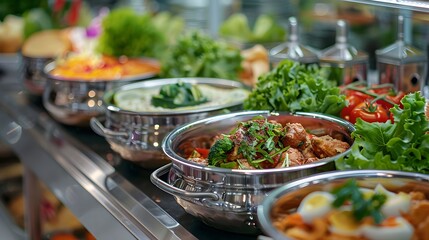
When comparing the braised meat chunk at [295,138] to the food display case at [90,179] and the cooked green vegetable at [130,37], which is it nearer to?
the food display case at [90,179]

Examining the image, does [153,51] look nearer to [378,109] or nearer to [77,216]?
[77,216]

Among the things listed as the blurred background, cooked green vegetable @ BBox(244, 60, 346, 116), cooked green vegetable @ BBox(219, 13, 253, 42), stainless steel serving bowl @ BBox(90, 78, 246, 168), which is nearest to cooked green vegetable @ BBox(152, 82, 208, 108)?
stainless steel serving bowl @ BBox(90, 78, 246, 168)

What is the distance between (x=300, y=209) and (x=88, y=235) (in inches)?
45.2

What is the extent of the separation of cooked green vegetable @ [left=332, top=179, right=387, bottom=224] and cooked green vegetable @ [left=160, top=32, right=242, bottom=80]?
5.13ft

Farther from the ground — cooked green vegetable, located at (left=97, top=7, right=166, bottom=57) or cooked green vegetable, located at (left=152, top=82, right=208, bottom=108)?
cooked green vegetable, located at (left=97, top=7, right=166, bottom=57)

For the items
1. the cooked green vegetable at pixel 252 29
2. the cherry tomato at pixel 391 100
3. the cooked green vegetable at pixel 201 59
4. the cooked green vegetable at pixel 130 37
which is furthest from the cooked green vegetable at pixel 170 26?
the cherry tomato at pixel 391 100

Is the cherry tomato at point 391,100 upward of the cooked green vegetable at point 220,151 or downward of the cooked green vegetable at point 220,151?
upward

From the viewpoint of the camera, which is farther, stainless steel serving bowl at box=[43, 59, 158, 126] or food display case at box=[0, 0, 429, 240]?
stainless steel serving bowl at box=[43, 59, 158, 126]

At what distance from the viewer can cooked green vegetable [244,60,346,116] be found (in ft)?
6.25

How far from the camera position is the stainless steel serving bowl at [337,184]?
1.29 metres

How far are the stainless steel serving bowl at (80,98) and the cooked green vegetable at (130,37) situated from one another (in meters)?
0.59

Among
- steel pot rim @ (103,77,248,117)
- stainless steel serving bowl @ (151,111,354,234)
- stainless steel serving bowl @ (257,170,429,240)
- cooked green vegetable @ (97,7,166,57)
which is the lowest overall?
stainless steel serving bowl @ (151,111,354,234)

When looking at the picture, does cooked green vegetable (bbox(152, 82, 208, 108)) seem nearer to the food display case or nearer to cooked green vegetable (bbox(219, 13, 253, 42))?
the food display case

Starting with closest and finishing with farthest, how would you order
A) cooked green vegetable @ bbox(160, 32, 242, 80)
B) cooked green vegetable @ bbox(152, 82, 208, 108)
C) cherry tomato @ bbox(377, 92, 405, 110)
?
cherry tomato @ bbox(377, 92, 405, 110)
cooked green vegetable @ bbox(152, 82, 208, 108)
cooked green vegetable @ bbox(160, 32, 242, 80)
